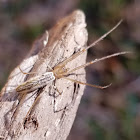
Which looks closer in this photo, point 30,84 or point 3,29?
point 30,84

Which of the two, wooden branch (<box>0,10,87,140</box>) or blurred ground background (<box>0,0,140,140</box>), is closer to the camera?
wooden branch (<box>0,10,87,140</box>)

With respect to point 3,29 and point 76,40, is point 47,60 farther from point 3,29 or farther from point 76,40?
point 3,29

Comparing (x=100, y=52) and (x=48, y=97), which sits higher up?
(x=48, y=97)

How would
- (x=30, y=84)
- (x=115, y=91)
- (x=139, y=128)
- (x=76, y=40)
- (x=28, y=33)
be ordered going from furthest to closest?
(x=28, y=33), (x=115, y=91), (x=139, y=128), (x=76, y=40), (x=30, y=84)

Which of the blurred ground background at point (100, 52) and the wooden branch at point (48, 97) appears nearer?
the wooden branch at point (48, 97)

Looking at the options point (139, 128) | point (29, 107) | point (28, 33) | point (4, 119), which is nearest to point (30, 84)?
point (29, 107)
